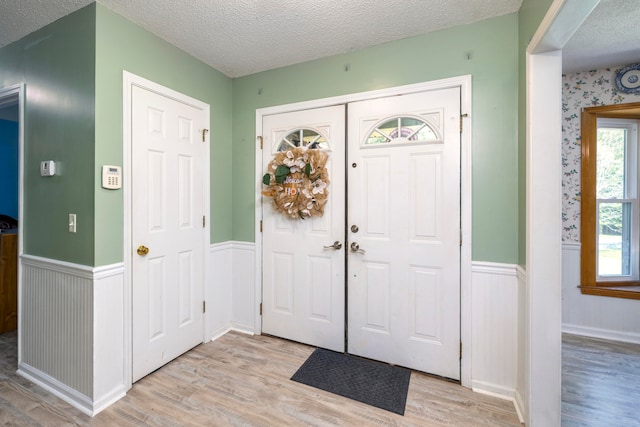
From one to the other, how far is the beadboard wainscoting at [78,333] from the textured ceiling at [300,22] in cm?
162

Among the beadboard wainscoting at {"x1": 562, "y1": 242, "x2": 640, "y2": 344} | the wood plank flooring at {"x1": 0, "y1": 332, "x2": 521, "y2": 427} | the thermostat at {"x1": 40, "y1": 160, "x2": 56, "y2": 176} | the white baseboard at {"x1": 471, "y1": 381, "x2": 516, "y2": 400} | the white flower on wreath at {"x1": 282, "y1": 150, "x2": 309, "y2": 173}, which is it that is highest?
the white flower on wreath at {"x1": 282, "y1": 150, "x2": 309, "y2": 173}

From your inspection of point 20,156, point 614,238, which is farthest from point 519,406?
point 20,156

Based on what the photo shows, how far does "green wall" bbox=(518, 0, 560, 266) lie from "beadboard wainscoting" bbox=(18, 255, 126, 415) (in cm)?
256

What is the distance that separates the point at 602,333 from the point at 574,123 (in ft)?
6.66

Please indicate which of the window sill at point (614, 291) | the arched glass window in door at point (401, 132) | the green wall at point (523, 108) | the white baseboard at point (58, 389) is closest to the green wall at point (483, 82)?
the green wall at point (523, 108)

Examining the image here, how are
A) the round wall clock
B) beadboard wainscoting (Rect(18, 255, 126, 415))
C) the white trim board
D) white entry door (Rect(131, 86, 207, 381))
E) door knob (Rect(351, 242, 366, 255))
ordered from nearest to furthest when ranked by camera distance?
the white trim board < beadboard wainscoting (Rect(18, 255, 126, 415)) < white entry door (Rect(131, 86, 207, 381)) < door knob (Rect(351, 242, 366, 255)) < the round wall clock

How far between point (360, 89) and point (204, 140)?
55.4 inches

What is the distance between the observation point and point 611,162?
2809 mm

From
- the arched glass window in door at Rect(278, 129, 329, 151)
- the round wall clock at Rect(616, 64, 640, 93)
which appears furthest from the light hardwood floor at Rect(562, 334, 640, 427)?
the arched glass window in door at Rect(278, 129, 329, 151)

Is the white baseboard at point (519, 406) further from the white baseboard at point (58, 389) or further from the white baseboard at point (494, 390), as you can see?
the white baseboard at point (58, 389)

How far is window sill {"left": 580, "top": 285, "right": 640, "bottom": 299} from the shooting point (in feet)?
8.38

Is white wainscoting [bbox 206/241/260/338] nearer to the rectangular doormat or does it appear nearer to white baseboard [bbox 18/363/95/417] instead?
the rectangular doormat

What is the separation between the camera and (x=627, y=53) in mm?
2336

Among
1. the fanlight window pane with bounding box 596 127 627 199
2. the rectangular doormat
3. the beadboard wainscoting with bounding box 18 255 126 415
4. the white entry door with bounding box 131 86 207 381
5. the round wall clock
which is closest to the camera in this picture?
the beadboard wainscoting with bounding box 18 255 126 415
